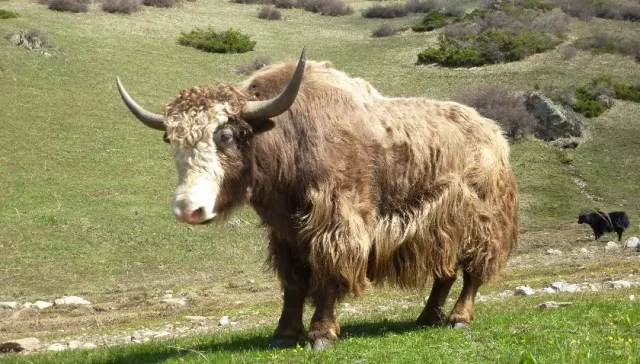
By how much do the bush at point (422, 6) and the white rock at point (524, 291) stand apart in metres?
43.6

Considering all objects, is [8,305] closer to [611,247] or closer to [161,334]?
[161,334]

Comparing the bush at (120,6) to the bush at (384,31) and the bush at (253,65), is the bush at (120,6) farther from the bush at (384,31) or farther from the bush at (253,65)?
the bush at (384,31)

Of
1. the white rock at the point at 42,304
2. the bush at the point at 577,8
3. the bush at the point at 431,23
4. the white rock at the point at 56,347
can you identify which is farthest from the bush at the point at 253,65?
the white rock at the point at 56,347

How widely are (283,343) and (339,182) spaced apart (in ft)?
5.80

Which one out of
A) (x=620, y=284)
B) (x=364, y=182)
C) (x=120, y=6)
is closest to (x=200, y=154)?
(x=364, y=182)

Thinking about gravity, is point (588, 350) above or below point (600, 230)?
above

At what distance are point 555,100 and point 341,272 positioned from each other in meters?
29.9

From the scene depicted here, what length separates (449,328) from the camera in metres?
10.2

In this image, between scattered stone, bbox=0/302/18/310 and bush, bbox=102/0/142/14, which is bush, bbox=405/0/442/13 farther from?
scattered stone, bbox=0/302/18/310

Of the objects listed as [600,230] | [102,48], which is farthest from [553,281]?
[102,48]

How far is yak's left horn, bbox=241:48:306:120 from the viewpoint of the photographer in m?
8.50

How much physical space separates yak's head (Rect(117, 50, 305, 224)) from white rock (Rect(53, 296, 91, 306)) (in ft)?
35.7

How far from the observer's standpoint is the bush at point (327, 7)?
186 ft

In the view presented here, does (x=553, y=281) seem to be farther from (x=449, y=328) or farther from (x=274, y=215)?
(x=274, y=215)
